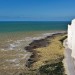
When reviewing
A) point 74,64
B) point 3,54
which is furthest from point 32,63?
point 3,54

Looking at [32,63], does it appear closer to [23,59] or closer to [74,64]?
[23,59]

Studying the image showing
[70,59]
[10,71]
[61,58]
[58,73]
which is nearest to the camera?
[58,73]

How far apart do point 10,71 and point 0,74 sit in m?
0.84

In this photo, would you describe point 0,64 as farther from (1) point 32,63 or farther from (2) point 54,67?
(2) point 54,67

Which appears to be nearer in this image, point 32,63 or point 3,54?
point 32,63

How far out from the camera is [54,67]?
1731cm

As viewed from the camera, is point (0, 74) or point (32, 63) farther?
point (32, 63)

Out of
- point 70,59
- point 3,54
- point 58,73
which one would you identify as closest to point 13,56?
point 3,54

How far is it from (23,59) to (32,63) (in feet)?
6.05

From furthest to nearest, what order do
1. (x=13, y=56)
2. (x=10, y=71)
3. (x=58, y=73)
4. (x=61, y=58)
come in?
(x=13, y=56) < (x=61, y=58) < (x=10, y=71) < (x=58, y=73)

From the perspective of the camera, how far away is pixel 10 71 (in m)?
17.0

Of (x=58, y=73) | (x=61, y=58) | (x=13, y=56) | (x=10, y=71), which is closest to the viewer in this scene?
(x=58, y=73)

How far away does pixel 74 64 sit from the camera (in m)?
17.1

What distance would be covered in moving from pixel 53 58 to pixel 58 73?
16.2ft
